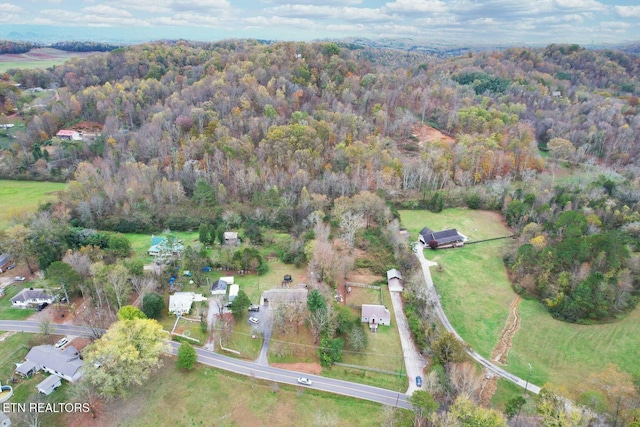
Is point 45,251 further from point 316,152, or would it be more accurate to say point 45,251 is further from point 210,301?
point 316,152

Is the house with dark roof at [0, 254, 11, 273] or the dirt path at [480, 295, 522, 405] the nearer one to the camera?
the dirt path at [480, 295, 522, 405]

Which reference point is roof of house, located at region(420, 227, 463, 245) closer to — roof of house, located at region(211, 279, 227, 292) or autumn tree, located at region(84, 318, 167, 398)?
roof of house, located at region(211, 279, 227, 292)

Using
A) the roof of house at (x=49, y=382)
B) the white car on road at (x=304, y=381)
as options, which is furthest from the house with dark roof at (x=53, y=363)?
the white car on road at (x=304, y=381)

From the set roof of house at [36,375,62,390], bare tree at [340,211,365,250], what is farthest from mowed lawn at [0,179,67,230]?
bare tree at [340,211,365,250]

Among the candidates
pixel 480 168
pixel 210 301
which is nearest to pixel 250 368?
pixel 210 301

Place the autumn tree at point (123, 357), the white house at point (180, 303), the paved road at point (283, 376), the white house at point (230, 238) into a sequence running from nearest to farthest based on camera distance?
the autumn tree at point (123, 357) → the paved road at point (283, 376) → the white house at point (180, 303) → the white house at point (230, 238)

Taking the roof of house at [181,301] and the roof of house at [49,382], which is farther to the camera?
the roof of house at [181,301]

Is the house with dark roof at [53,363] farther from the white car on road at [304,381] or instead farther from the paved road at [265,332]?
the white car on road at [304,381]
